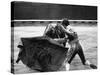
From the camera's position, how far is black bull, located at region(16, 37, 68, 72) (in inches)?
148

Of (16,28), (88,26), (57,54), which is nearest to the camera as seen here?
(16,28)

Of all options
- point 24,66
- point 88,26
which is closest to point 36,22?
point 24,66

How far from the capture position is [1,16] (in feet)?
12.4

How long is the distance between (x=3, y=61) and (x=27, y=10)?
0.84 m

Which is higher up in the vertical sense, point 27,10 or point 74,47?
point 27,10

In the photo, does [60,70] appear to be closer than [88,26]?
Yes

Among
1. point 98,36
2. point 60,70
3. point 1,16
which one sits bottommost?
point 60,70

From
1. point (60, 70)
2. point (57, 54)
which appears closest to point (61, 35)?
point (57, 54)

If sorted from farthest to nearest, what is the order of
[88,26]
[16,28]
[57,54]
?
[88,26], [57,54], [16,28]

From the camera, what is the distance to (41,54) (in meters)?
3.83

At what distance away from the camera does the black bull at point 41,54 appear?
12.4 feet

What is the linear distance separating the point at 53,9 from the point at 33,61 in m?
0.88

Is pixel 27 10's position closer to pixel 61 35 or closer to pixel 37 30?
pixel 37 30

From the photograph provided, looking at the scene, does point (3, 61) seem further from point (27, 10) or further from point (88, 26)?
point (88, 26)
